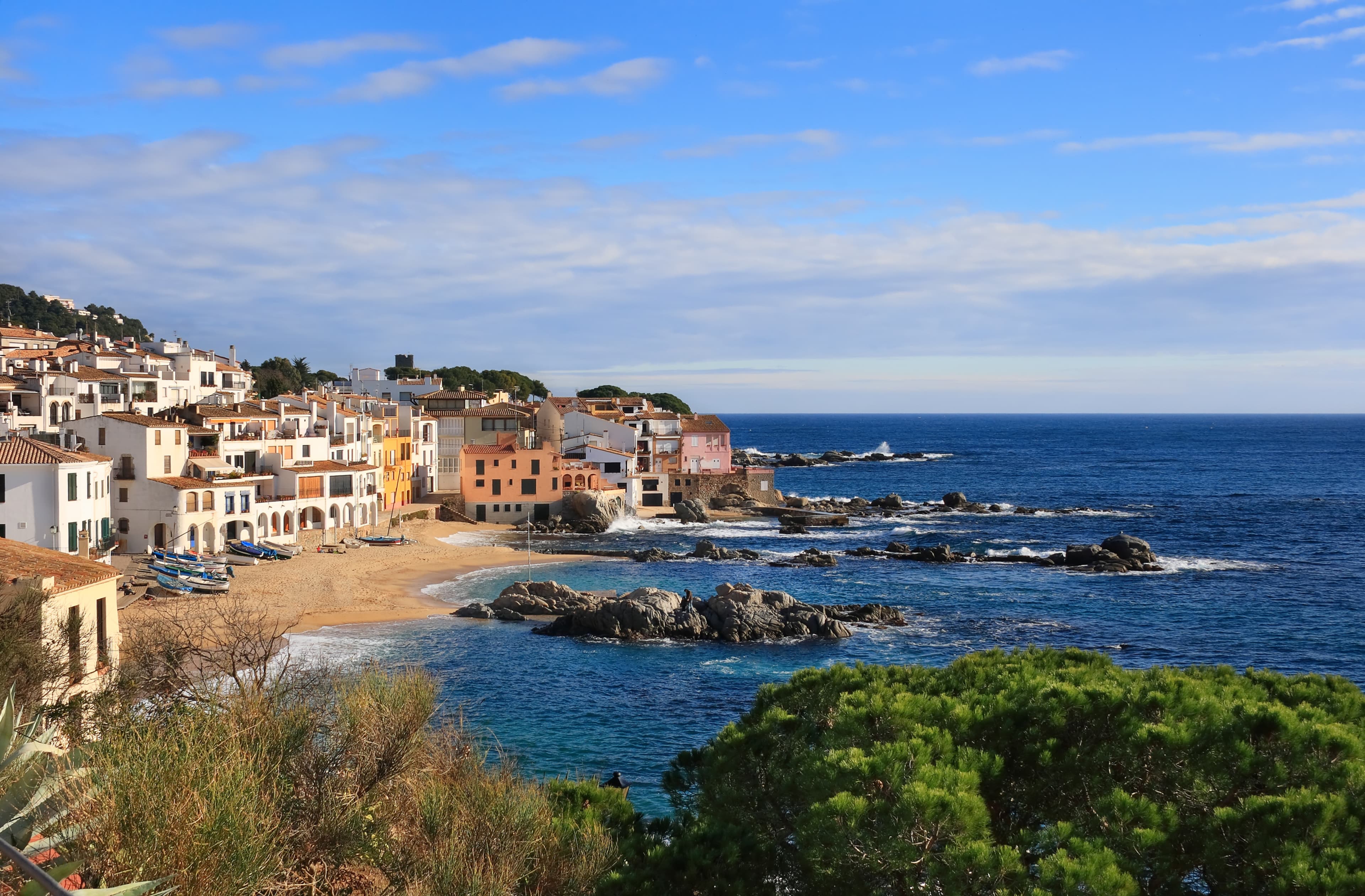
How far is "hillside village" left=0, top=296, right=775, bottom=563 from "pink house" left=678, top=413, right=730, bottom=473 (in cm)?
14

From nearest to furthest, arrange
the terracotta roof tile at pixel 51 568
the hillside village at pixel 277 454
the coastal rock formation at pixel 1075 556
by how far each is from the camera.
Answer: the terracotta roof tile at pixel 51 568 → the hillside village at pixel 277 454 → the coastal rock formation at pixel 1075 556

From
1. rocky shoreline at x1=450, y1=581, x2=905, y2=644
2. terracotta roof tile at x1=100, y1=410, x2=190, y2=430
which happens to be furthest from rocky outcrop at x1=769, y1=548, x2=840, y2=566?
terracotta roof tile at x1=100, y1=410, x2=190, y2=430

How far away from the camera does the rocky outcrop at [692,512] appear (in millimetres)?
79812

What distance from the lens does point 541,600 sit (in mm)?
44750

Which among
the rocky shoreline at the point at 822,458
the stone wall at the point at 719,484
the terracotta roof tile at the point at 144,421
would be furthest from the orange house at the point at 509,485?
the rocky shoreline at the point at 822,458

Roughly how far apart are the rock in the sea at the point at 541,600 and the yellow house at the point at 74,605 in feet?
73.3

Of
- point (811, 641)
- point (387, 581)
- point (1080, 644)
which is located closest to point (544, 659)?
point (811, 641)

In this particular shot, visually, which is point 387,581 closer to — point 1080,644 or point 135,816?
point 1080,644

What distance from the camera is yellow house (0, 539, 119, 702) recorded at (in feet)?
60.5

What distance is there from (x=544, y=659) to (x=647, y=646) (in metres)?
4.59

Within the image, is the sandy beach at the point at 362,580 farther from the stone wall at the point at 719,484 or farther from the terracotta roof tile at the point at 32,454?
the stone wall at the point at 719,484

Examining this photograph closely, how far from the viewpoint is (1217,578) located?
5528 cm

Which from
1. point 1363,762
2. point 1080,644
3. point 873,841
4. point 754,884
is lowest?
point 1080,644

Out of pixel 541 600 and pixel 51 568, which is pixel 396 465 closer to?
pixel 541 600
